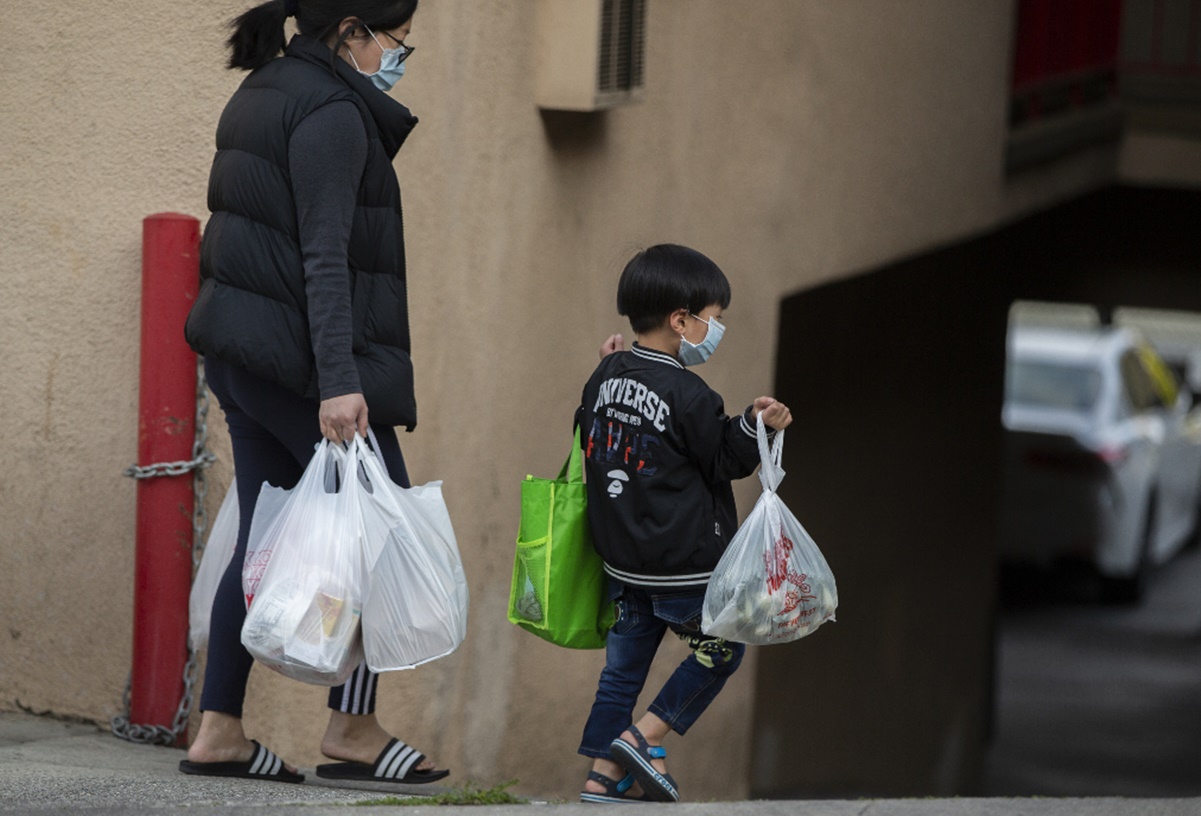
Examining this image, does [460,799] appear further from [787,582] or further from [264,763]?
[787,582]

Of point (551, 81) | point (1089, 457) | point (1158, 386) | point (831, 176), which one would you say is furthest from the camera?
point (1158, 386)

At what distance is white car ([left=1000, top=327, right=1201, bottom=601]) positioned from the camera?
11727 millimetres

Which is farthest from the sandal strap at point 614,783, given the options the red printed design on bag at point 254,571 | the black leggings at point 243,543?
the red printed design on bag at point 254,571

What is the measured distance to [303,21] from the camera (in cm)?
334

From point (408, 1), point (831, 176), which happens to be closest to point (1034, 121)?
point (831, 176)

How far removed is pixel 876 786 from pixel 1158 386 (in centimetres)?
608

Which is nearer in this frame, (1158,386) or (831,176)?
(831,176)

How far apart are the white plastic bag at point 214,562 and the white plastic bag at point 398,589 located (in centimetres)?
57

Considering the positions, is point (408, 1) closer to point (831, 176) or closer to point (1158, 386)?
point (831, 176)

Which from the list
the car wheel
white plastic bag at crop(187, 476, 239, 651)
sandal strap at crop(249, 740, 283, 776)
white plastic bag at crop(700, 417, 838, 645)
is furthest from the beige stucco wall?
the car wheel

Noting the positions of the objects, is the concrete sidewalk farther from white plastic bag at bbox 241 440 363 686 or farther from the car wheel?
the car wheel

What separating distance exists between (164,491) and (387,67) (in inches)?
55.0

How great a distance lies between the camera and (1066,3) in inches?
354

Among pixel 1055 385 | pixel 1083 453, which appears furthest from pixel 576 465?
pixel 1055 385
